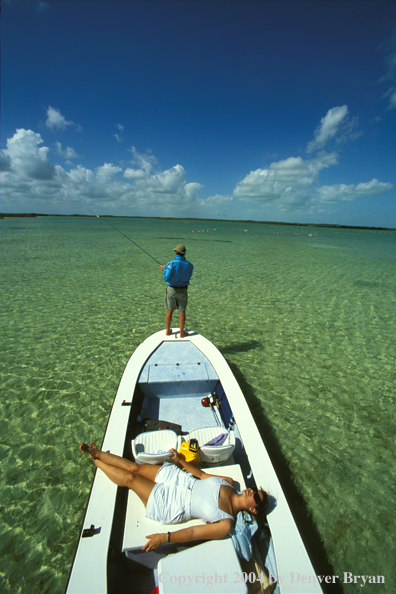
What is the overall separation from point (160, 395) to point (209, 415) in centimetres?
101

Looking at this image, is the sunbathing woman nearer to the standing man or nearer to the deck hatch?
the deck hatch

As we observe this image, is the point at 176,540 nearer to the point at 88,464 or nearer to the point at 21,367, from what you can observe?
the point at 88,464

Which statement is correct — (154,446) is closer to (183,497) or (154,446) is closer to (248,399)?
(183,497)

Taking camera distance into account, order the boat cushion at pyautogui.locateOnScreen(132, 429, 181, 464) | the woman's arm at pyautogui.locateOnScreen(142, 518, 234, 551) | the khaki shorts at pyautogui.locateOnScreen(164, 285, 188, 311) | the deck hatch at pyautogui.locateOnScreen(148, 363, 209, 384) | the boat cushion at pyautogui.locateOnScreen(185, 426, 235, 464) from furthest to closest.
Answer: the khaki shorts at pyautogui.locateOnScreen(164, 285, 188, 311), the deck hatch at pyautogui.locateOnScreen(148, 363, 209, 384), the boat cushion at pyautogui.locateOnScreen(185, 426, 235, 464), the boat cushion at pyautogui.locateOnScreen(132, 429, 181, 464), the woman's arm at pyautogui.locateOnScreen(142, 518, 234, 551)

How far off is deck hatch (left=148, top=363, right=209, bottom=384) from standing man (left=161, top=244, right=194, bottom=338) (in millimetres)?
1147

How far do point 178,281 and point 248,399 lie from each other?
310cm

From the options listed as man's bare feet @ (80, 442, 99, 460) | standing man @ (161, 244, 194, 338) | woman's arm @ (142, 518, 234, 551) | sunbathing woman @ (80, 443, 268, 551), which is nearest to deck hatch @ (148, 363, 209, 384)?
standing man @ (161, 244, 194, 338)

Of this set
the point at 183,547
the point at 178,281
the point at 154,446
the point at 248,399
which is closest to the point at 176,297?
the point at 178,281

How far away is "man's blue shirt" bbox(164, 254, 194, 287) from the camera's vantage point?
6230mm

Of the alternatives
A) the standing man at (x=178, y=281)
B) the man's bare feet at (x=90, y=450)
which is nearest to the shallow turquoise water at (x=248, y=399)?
the man's bare feet at (x=90, y=450)

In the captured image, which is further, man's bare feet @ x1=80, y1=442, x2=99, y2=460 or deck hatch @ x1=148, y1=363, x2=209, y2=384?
deck hatch @ x1=148, y1=363, x2=209, y2=384

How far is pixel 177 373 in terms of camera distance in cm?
520

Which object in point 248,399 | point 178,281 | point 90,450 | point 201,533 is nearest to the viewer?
point 201,533

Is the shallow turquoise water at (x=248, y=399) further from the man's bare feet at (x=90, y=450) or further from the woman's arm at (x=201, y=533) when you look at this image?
the woman's arm at (x=201, y=533)
